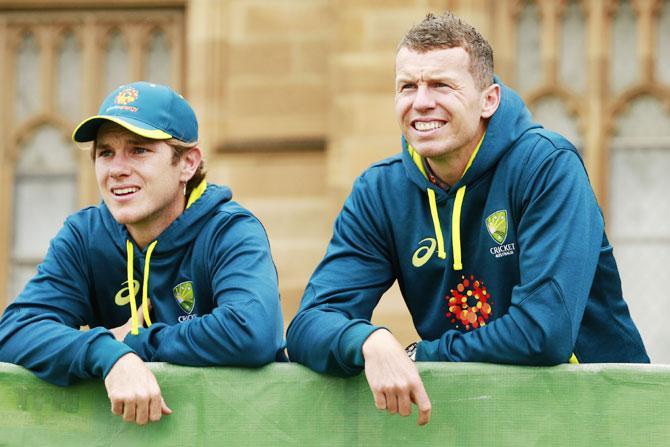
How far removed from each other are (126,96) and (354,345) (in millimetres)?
1002

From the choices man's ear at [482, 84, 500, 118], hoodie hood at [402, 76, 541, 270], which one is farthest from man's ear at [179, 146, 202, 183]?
man's ear at [482, 84, 500, 118]

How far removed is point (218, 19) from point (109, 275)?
4615 mm

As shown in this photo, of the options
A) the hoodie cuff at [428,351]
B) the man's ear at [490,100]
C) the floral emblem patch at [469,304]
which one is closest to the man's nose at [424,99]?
the man's ear at [490,100]

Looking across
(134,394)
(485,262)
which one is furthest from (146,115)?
(485,262)

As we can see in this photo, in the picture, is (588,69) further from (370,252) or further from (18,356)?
(18,356)

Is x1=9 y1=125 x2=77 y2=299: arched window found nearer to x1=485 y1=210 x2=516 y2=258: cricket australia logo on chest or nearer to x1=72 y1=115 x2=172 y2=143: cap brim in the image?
x1=72 y1=115 x2=172 y2=143: cap brim

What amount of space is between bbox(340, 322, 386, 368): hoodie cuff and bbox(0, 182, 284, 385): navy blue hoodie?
23cm

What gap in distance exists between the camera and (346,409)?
10.6 ft

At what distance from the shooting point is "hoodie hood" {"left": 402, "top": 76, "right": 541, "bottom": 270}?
3543 millimetres

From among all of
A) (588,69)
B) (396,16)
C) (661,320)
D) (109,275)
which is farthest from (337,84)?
(109,275)

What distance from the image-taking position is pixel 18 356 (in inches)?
136

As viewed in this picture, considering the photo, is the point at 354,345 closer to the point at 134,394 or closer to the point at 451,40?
the point at 134,394

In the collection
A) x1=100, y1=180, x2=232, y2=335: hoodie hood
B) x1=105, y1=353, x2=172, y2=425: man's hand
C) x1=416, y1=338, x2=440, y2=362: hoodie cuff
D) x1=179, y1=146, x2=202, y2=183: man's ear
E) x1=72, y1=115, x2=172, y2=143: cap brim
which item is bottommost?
x1=105, y1=353, x2=172, y2=425: man's hand

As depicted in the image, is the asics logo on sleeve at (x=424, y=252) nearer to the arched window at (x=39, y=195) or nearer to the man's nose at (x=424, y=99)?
the man's nose at (x=424, y=99)
